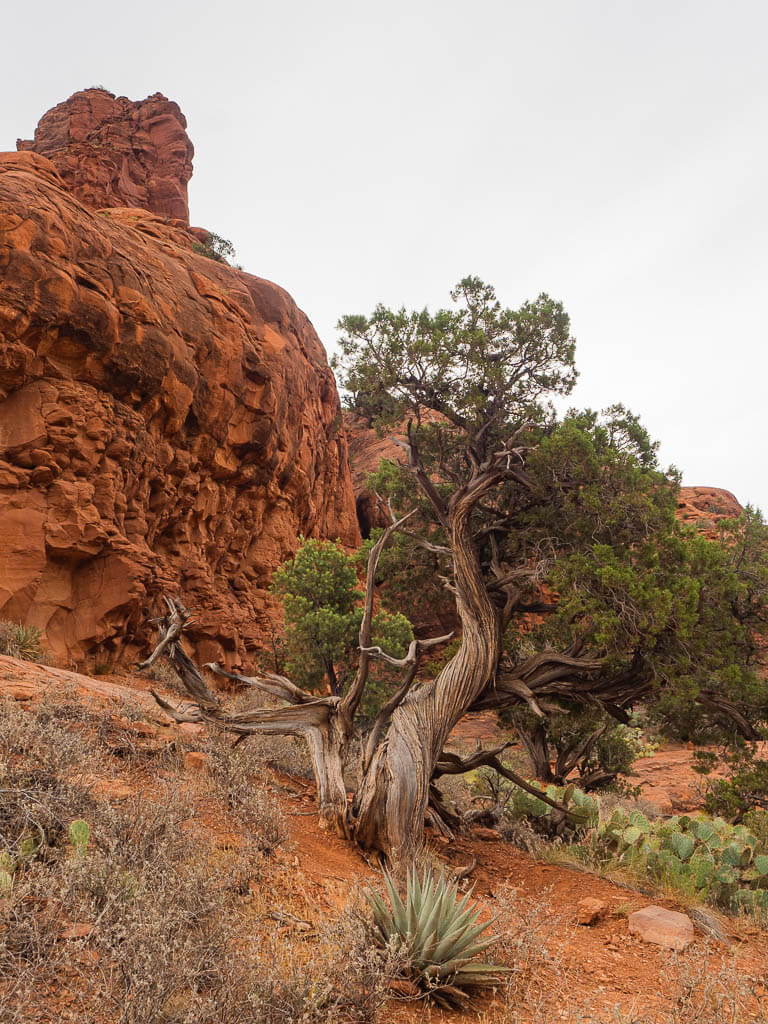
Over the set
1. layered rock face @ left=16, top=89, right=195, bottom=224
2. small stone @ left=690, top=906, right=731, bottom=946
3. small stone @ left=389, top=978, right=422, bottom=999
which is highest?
layered rock face @ left=16, top=89, right=195, bottom=224

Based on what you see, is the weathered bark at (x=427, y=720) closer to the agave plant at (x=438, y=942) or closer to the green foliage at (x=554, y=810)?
the green foliage at (x=554, y=810)

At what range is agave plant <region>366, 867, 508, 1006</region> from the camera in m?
3.22

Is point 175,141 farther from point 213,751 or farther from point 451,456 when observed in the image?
point 213,751

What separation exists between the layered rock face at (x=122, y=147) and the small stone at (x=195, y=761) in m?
26.1

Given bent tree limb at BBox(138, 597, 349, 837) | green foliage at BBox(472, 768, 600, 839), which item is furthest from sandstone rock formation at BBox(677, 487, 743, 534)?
bent tree limb at BBox(138, 597, 349, 837)

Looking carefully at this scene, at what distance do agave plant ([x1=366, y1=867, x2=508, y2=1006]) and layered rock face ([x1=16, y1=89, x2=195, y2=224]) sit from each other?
95.1ft

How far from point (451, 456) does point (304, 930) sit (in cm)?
898

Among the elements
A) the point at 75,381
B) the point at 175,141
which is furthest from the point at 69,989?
the point at 175,141

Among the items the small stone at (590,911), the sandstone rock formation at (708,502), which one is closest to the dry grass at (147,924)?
the small stone at (590,911)

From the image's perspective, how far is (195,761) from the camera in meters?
6.38

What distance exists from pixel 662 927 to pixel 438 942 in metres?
2.65

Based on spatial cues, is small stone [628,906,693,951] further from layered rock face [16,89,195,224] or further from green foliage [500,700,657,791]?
layered rock face [16,89,195,224]

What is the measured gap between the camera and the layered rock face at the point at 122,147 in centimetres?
2695

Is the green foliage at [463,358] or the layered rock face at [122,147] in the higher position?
the layered rock face at [122,147]
